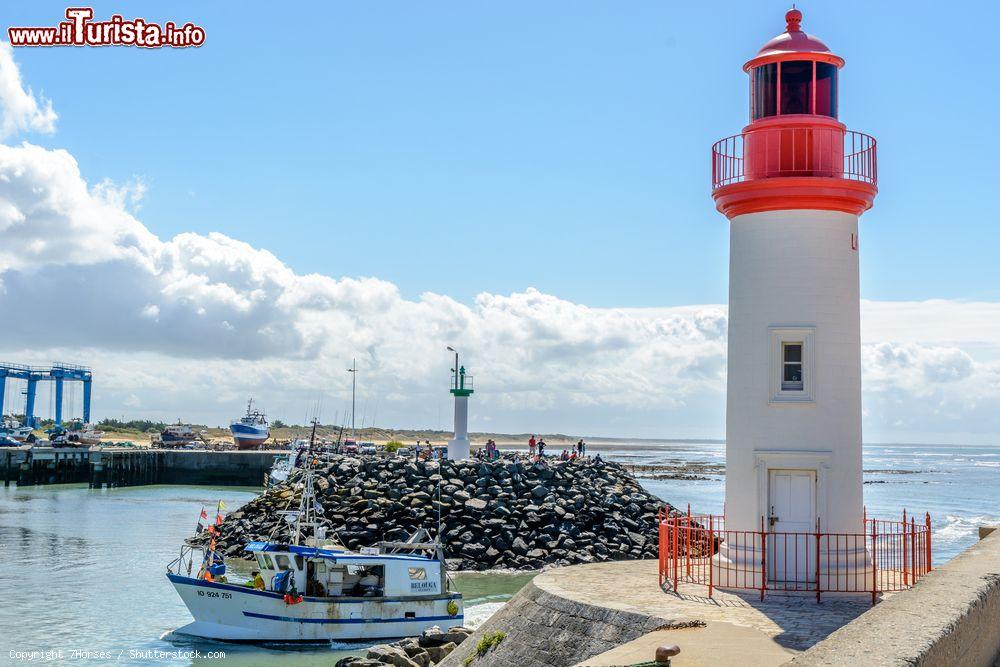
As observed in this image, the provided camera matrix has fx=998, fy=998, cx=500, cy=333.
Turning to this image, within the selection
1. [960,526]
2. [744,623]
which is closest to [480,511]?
[744,623]

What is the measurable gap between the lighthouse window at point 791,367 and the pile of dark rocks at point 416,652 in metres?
7.35

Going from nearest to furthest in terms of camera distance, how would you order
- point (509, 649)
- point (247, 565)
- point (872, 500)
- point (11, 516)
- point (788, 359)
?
point (509, 649), point (788, 359), point (247, 565), point (11, 516), point (872, 500)

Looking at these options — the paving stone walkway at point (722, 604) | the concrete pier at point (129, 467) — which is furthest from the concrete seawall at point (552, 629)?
the concrete pier at point (129, 467)

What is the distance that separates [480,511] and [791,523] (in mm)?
19330

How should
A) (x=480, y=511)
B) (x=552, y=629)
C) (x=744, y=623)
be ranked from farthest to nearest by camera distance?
1. (x=480, y=511)
2. (x=552, y=629)
3. (x=744, y=623)

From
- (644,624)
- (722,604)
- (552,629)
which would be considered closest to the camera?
(644,624)

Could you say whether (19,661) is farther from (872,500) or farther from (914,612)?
(872,500)

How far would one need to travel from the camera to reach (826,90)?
13.6 metres

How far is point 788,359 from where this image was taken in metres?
13.4

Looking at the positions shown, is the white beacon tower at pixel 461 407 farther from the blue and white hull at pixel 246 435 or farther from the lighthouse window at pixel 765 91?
the blue and white hull at pixel 246 435

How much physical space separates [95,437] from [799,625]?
312 feet

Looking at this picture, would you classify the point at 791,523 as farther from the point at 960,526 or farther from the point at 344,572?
the point at 960,526

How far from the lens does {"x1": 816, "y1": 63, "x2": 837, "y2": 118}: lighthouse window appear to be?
13.6 meters

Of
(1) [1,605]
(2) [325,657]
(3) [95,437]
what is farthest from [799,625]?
(3) [95,437]
